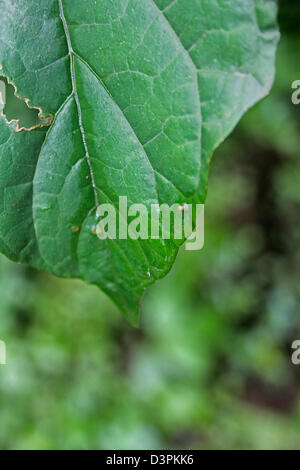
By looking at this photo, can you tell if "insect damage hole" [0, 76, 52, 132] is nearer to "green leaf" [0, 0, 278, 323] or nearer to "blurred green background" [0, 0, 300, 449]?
"green leaf" [0, 0, 278, 323]

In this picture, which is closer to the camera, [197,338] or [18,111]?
[18,111]

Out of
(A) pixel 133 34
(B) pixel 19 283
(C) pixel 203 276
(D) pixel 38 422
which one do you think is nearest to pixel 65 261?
(A) pixel 133 34

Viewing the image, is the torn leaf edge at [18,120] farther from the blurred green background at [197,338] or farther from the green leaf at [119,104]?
the blurred green background at [197,338]

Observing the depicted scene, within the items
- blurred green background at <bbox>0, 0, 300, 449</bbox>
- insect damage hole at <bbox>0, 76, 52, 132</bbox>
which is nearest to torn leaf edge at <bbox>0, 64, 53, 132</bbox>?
insect damage hole at <bbox>0, 76, 52, 132</bbox>

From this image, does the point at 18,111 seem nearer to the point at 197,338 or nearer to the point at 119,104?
the point at 119,104

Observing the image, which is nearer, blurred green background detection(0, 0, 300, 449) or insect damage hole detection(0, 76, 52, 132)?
insect damage hole detection(0, 76, 52, 132)

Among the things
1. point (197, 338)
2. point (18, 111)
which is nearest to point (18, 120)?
point (18, 111)

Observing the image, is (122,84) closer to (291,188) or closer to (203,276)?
(203,276)
